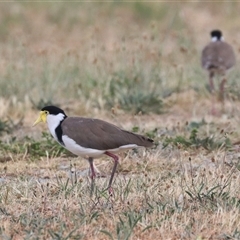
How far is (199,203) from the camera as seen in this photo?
6012mm

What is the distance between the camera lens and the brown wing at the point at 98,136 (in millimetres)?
6648

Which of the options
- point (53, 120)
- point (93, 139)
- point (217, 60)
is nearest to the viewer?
point (93, 139)

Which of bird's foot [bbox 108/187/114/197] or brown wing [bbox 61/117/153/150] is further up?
brown wing [bbox 61/117/153/150]

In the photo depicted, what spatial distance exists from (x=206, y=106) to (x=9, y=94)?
9.55 ft

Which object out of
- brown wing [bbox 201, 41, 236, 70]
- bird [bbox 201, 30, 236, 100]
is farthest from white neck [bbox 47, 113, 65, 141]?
brown wing [bbox 201, 41, 236, 70]

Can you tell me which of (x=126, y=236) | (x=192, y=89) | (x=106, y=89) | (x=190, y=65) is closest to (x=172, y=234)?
(x=126, y=236)

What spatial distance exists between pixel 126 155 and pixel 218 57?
461 centimetres

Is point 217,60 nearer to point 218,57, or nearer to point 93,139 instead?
point 218,57

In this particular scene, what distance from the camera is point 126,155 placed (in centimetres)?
821

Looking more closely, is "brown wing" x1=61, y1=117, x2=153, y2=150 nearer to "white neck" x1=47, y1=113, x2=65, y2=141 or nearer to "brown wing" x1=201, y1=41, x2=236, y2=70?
"white neck" x1=47, y1=113, x2=65, y2=141

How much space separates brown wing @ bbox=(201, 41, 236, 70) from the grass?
28cm

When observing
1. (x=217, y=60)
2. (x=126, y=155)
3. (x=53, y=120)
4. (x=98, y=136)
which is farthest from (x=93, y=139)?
(x=217, y=60)

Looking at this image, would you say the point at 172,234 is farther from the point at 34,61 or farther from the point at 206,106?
the point at 34,61

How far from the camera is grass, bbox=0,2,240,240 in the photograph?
5.63 meters
